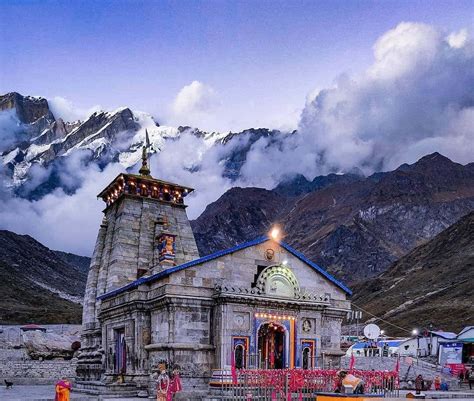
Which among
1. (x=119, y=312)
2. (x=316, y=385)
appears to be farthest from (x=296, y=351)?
(x=119, y=312)

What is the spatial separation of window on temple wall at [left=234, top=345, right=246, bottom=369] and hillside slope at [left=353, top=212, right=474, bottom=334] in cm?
7125

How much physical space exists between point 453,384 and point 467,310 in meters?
56.1

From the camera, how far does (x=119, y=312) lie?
29859 millimetres

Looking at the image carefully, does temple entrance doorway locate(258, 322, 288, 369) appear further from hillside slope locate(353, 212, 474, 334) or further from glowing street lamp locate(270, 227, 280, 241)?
hillside slope locate(353, 212, 474, 334)

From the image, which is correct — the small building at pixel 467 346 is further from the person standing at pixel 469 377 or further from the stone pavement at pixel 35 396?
the stone pavement at pixel 35 396

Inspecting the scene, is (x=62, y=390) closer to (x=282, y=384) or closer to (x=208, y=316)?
(x=282, y=384)

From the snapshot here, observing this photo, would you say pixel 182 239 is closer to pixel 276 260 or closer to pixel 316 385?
pixel 276 260

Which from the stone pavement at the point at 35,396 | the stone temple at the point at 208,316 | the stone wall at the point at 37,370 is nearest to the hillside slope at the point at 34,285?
the stone wall at the point at 37,370

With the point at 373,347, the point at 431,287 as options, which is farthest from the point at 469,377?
the point at 431,287

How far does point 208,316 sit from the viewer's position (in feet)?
87.2

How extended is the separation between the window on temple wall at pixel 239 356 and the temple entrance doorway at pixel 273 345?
1.64 meters

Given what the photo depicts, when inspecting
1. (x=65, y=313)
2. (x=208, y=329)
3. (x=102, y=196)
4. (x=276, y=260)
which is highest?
(x=102, y=196)

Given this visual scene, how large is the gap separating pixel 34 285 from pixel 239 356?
119931 millimetres

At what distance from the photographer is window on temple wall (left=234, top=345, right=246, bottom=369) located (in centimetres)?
2609
